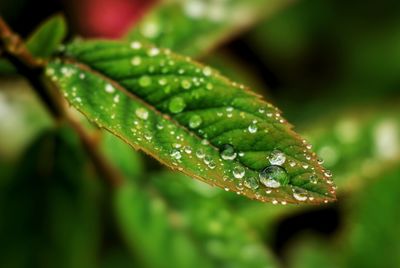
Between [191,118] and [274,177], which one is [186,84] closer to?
[191,118]

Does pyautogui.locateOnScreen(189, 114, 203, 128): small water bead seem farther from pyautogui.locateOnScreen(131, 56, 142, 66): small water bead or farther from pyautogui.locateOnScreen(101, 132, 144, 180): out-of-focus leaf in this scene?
pyautogui.locateOnScreen(101, 132, 144, 180): out-of-focus leaf

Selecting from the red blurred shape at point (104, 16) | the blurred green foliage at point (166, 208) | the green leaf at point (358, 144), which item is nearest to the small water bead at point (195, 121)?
the blurred green foliage at point (166, 208)

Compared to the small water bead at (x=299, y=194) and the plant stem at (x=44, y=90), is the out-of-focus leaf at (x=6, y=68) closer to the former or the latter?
the plant stem at (x=44, y=90)

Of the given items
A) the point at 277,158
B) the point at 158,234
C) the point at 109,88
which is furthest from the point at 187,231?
the point at 277,158

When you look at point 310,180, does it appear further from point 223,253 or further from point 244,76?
point 244,76

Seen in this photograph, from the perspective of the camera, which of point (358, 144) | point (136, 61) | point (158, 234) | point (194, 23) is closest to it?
point (136, 61)

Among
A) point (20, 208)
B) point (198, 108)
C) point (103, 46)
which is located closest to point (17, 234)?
point (20, 208)
